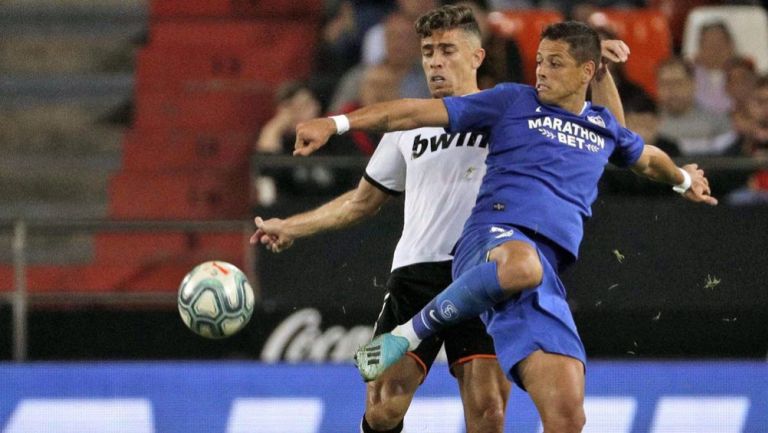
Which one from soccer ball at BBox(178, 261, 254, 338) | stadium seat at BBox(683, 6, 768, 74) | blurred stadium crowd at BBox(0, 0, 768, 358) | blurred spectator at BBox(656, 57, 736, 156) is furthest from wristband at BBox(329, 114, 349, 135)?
stadium seat at BBox(683, 6, 768, 74)

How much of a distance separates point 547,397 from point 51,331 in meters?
4.99

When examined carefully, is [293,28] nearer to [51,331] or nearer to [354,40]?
[354,40]

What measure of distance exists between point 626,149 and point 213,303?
1799 mm

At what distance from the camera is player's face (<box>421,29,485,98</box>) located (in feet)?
20.9

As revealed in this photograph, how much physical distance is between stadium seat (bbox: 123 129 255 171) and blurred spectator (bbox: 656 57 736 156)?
3180mm

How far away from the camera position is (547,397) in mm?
5719

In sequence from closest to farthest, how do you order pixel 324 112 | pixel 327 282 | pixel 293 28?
1. pixel 327 282
2. pixel 324 112
3. pixel 293 28

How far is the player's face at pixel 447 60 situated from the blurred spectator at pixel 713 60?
497 centimetres

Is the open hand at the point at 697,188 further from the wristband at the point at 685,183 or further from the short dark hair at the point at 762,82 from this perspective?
the short dark hair at the point at 762,82

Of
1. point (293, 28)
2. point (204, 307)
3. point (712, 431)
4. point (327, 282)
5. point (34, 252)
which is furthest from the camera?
point (293, 28)

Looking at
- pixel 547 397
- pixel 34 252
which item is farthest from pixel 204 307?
pixel 34 252

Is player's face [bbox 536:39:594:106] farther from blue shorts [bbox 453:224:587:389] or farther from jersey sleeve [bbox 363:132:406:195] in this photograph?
jersey sleeve [bbox 363:132:406:195]

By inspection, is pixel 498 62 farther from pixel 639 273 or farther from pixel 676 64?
pixel 639 273

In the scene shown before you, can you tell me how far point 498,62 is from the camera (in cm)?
983
